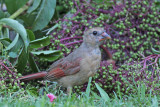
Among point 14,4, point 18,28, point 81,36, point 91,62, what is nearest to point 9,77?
point 18,28

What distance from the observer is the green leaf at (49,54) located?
502 cm

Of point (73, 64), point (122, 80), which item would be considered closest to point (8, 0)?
point (73, 64)

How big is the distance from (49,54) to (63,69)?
527 mm

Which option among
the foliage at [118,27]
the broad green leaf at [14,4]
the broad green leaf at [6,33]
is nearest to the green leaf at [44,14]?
the foliage at [118,27]

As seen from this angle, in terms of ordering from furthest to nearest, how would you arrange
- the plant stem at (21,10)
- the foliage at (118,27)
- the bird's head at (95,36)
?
1. the plant stem at (21,10)
2. the foliage at (118,27)
3. the bird's head at (95,36)

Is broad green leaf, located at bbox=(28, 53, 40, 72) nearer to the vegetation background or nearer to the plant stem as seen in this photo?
the vegetation background

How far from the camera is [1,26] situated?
5.39 m

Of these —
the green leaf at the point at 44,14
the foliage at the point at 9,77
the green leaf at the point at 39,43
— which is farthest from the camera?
the green leaf at the point at 44,14

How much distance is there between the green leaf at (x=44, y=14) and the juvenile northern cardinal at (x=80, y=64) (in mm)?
968

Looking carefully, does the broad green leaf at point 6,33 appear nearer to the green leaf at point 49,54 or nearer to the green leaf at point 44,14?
the green leaf at point 44,14

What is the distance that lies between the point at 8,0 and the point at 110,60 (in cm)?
217

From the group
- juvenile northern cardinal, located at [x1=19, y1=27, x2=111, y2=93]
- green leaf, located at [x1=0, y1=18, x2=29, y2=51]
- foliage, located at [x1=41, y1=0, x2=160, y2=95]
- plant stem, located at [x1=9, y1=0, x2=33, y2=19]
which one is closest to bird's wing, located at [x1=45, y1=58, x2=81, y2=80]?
juvenile northern cardinal, located at [x1=19, y1=27, x2=111, y2=93]

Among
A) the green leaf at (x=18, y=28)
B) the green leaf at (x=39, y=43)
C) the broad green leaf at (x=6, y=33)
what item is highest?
the green leaf at (x=18, y=28)

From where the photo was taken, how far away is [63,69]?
190 inches
